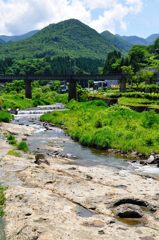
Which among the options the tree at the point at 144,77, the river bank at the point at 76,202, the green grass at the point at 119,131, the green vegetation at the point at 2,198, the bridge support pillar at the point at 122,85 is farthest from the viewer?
the tree at the point at 144,77

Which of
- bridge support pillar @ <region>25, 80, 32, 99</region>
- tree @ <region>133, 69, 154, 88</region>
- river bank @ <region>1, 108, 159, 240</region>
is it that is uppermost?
tree @ <region>133, 69, 154, 88</region>

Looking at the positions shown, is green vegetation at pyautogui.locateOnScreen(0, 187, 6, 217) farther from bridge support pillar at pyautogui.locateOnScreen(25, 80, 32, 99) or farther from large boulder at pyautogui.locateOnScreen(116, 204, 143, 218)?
bridge support pillar at pyautogui.locateOnScreen(25, 80, 32, 99)

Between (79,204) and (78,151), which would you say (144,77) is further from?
(79,204)

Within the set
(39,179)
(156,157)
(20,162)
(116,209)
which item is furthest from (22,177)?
(156,157)

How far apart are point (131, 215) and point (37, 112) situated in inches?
3179

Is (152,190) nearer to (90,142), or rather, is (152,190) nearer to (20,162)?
(20,162)

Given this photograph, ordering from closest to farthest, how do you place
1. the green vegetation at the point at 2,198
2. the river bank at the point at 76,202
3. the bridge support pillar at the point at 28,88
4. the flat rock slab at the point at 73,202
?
the flat rock slab at the point at 73,202
the river bank at the point at 76,202
the green vegetation at the point at 2,198
the bridge support pillar at the point at 28,88

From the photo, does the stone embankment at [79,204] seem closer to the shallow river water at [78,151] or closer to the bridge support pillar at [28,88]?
the shallow river water at [78,151]

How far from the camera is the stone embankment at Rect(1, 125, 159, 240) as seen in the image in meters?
22.0

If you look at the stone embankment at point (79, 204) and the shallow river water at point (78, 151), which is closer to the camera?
the stone embankment at point (79, 204)

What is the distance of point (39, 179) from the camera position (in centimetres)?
3306

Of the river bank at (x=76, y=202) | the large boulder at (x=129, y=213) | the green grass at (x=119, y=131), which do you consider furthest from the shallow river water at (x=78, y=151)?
the large boulder at (x=129, y=213)

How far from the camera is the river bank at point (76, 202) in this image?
22.1 m

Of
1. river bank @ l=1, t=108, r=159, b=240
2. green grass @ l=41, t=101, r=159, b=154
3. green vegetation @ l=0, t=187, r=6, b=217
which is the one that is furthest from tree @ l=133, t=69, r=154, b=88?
green vegetation @ l=0, t=187, r=6, b=217
